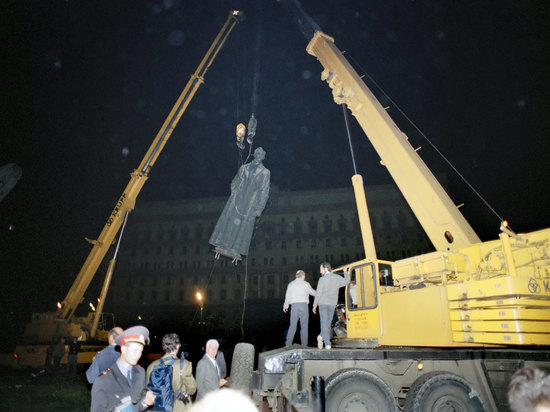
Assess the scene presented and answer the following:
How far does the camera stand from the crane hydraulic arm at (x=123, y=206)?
16.6m

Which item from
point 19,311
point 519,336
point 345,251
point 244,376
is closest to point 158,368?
point 244,376

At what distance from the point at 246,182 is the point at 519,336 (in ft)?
23.2

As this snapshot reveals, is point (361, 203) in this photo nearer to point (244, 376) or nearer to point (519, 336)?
point (519, 336)

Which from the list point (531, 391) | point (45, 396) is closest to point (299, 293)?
point (531, 391)

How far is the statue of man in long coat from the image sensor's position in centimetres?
934

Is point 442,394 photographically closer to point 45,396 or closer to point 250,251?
point 45,396

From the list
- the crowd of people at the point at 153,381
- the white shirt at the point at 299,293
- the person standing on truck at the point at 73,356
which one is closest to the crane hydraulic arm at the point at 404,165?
the white shirt at the point at 299,293

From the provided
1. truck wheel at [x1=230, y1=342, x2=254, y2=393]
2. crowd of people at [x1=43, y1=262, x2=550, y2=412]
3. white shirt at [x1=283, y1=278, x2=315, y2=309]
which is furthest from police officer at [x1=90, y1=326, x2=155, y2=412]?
white shirt at [x1=283, y1=278, x2=315, y2=309]

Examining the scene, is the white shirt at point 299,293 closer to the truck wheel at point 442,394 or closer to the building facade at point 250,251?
the truck wheel at point 442,394

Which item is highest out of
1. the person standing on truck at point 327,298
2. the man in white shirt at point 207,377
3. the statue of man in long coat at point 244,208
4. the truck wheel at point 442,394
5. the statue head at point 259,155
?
the statue head at point 259,155

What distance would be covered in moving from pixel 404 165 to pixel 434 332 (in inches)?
145

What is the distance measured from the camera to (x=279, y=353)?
6023 mm

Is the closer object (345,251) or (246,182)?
(246,182)

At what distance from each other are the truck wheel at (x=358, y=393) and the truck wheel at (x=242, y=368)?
181 centimetres
